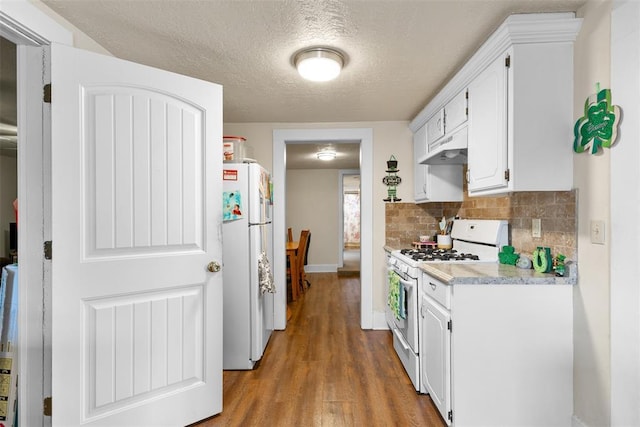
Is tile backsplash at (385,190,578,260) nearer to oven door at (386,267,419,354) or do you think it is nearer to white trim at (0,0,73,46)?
oven door at (386,267,419,354)

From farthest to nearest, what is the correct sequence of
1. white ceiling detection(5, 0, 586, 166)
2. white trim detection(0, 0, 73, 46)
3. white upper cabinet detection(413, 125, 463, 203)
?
white upper cabinet detection(413, 125, 463, 203)
white ceiling detection(5, 0, 586, 166)
white trim detection(0, 0, 73, 46)

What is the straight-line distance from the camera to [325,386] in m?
2.24

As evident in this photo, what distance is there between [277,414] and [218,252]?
3.44 ft

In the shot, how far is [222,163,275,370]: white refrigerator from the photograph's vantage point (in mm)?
2426

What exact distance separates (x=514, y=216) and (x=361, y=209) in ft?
4.88

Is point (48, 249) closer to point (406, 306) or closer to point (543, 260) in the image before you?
point (406, 306)

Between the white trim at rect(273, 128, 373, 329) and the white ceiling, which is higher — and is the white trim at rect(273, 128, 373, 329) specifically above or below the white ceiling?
below

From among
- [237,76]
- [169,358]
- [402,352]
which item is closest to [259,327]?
[169,358]

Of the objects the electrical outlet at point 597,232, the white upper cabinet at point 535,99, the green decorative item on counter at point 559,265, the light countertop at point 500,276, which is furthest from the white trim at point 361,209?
the electrical outlet at point 597,232

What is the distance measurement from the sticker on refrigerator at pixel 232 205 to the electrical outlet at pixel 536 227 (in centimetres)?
198

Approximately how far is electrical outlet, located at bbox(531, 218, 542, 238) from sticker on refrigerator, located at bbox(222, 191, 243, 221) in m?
1.98

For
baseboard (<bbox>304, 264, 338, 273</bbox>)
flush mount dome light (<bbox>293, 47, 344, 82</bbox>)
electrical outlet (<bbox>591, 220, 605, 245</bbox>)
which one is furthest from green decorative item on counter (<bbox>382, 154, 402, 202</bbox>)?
baseboard (<bbox>304, 264, 338, 273</bbox>)

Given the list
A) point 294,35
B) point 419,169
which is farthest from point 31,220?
point 419,169

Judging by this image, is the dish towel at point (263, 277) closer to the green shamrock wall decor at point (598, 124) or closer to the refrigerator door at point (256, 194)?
the refrigerator door at point (256, 194)
